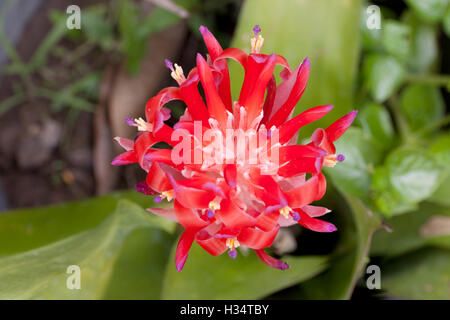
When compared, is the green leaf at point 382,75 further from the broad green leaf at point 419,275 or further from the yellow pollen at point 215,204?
the yellow pollen at point 215,204

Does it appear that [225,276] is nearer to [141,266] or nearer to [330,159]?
A: [141,266]

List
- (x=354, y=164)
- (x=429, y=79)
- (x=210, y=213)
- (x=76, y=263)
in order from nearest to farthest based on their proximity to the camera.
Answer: (x=210, y=213) → (x=76, y=263) → (x=354, y=164) → (x=429, y=79)

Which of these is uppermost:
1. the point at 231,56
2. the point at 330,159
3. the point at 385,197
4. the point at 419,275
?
the point at 231,56

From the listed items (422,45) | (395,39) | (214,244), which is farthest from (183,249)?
(422,45)

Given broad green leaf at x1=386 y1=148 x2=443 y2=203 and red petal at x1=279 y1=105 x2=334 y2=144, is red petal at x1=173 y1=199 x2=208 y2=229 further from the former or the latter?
broad green leaf at x1=386 y1=148 x2=443 y2=203

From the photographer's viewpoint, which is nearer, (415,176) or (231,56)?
(231,56)

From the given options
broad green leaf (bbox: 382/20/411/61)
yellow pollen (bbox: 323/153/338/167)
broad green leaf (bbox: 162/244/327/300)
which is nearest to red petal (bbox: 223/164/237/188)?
yellow pollen (bbox: 323/153/338/167)
